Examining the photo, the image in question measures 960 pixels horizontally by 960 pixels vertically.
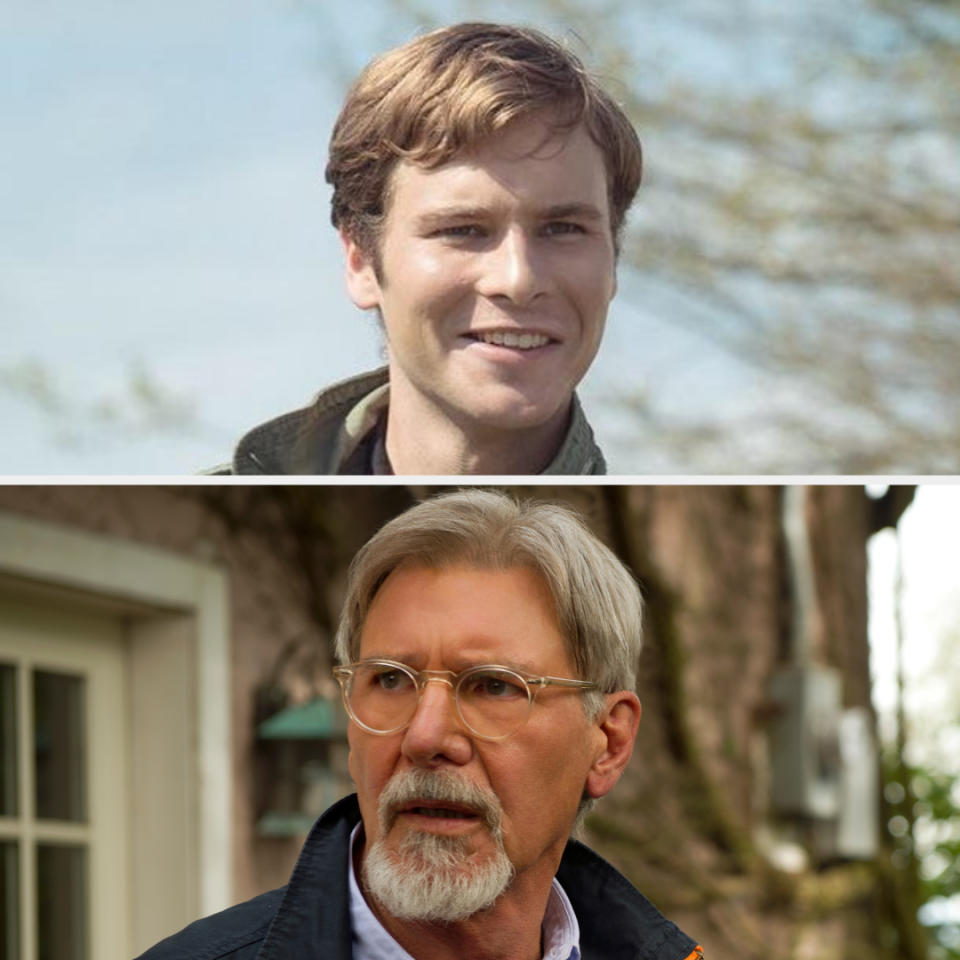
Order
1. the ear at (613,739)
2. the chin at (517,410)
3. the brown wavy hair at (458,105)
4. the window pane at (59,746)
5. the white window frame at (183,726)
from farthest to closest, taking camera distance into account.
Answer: the white window frame at (183,726)
the window pane at (59,746)
the chin at (517,410)
the brown wavy hair at (458,105)
the ear at (613,739)

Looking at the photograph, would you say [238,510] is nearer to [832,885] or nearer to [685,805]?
[685,805]

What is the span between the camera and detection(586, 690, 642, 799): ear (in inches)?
59.4

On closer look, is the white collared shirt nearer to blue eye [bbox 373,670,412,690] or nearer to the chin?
blue eye [bbox 373,670,412,690]

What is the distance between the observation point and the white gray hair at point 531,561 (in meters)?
1.44

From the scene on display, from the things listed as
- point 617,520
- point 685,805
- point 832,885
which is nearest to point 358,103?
point 617,520

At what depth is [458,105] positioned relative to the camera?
6.08 ft

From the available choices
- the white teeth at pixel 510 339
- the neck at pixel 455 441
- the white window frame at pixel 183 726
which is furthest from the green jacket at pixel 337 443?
the white window frame at pixel 183 726

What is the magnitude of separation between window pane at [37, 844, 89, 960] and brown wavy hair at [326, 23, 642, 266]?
1.55 meters

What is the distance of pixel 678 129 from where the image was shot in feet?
8.42

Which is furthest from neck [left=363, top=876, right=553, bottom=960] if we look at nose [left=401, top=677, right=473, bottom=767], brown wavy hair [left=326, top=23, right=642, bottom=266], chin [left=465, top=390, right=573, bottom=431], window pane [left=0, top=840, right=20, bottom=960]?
window pane [left=0, top=840, right=20, bottom=960]

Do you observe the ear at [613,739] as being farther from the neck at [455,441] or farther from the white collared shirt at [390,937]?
the neck at [455,441]

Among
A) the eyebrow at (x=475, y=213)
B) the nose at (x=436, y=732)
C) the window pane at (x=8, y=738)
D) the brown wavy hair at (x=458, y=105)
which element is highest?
the brown wavy hair at (x=458, y=105)

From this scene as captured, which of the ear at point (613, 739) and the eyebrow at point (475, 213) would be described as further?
the eyebrow at point (475, 213)

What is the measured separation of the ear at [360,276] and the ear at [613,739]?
2.19 ft
